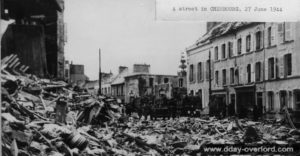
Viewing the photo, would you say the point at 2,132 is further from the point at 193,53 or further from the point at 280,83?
the point at 280,83

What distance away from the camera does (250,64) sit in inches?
247

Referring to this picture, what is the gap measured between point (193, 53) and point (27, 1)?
9.80ft

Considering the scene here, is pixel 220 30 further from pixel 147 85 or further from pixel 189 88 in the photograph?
pixel 147 85

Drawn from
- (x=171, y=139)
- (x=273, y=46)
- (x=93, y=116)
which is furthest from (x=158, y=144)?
(x=273, y=46)

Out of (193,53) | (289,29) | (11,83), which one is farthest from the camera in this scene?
(193,53)

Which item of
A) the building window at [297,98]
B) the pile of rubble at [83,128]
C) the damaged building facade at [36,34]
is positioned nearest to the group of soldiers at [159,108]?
the pile of rubble at [83,128]

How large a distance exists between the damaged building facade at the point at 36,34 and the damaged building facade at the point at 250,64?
2335mm

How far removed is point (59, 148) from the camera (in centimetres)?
437

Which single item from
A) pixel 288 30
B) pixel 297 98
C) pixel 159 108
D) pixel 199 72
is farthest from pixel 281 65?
pixel 159 108

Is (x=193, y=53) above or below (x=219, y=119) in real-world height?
above

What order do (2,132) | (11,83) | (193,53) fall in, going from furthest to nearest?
1. (193,53)
2. (11,83)
3. (2,132)

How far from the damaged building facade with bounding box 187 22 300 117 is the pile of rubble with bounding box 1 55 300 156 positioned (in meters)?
0.51

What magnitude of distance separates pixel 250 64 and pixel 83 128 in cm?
297

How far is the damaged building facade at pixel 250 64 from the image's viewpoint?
6.12 meters
